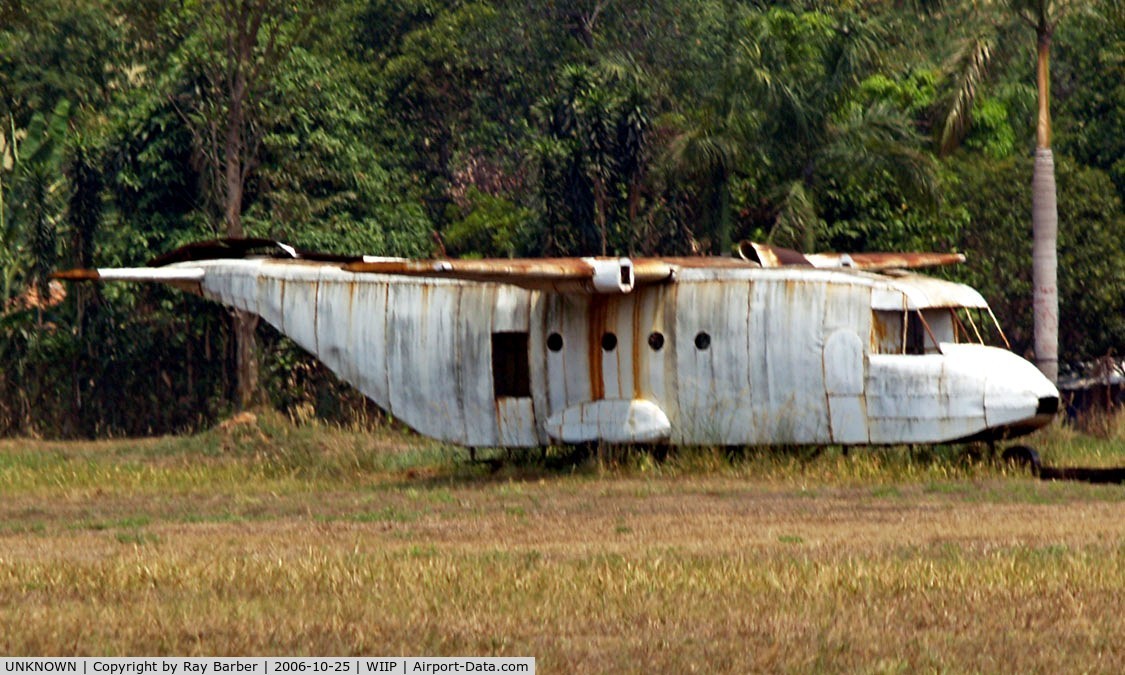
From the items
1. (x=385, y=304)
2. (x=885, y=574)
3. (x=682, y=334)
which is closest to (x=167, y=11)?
(x=385, y=304)

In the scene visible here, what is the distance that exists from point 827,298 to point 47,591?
13.3m

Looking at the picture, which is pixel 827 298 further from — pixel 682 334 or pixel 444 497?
pixel 444 497

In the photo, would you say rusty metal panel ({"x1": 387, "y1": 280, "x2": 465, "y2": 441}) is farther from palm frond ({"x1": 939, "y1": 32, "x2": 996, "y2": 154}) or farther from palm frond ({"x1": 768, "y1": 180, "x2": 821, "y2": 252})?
palm frond ({"x1": 768, "y1": 180, "x2": 821, "y2": 252})

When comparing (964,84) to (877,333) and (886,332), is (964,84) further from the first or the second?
(877,333)

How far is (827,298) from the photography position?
24250 millimetres

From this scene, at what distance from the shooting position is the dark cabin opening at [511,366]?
1011 inches

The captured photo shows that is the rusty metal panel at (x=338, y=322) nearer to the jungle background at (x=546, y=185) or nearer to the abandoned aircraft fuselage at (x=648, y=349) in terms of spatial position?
the abandoned aircraft fuselage at (x=648, y=349)

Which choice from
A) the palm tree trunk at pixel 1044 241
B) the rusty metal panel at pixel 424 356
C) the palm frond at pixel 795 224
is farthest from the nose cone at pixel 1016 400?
the palm frond at pixel 795 224

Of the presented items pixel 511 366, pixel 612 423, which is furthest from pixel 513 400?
pixel 612 423

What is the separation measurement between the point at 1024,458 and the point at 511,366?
744cm

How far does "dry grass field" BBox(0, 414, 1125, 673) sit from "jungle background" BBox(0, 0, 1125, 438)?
39.1ft

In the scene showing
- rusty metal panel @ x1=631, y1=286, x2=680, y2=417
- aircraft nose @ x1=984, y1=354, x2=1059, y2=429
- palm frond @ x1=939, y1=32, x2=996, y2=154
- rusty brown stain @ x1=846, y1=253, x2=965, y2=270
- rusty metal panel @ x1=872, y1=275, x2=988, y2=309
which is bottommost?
aircraft nose @ x1=984, y1=354, x2=1059, y2=429

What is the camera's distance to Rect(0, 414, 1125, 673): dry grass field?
1126 centimetres

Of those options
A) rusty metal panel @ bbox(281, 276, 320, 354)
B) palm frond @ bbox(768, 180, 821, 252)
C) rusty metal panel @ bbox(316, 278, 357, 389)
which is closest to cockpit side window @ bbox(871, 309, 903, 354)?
rusty metal panel @ bbox(316, 278, 357, 389)
